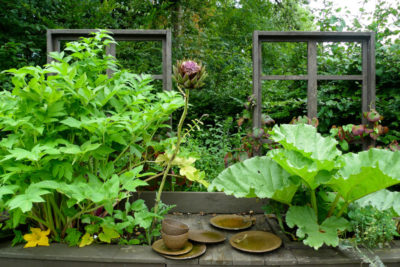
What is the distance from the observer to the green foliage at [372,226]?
161 cm

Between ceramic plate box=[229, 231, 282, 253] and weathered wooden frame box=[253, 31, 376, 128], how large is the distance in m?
1.01

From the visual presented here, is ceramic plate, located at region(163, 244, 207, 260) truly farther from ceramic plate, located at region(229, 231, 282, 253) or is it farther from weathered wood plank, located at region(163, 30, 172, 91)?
weathered wood plank, located at region(163, 30, 172, 91)

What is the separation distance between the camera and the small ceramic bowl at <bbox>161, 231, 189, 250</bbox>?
158cm

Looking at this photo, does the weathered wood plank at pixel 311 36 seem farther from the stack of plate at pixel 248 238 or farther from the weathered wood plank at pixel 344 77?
the stack of plate at pixel 248 238

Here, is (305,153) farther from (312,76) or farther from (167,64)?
(167,64)

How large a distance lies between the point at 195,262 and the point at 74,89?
1099 millimetres

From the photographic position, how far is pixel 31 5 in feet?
10.6

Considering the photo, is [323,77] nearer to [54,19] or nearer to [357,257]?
[357,257]

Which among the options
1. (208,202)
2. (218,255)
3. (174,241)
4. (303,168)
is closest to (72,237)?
(174,241)

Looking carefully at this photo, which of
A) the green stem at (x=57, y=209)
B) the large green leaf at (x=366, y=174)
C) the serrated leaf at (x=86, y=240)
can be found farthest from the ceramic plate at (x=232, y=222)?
the green stem at (x=57, y=209)

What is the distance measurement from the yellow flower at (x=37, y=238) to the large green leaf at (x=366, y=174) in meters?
1.54

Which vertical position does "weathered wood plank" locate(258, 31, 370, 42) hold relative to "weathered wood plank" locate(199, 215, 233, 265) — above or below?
above

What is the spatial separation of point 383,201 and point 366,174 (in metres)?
0.35

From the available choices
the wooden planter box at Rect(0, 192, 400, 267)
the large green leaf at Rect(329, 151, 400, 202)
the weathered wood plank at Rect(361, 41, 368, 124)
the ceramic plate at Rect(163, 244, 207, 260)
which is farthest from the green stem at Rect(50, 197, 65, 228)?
the weathered wood plank at Rect(361, 41, 368, 124)
